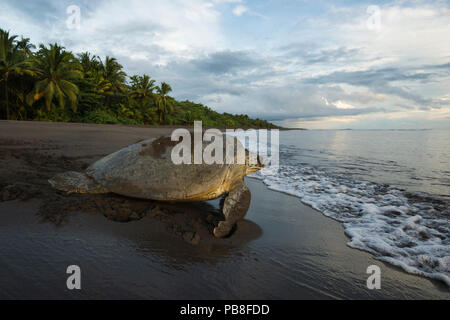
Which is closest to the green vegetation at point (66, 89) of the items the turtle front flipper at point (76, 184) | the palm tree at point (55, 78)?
the palm tree at point (55, 78)

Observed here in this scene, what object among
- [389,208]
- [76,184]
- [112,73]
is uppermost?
[112,73]

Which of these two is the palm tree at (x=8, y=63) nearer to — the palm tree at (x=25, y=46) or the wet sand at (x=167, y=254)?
the palm tree at (x=25, y=46)

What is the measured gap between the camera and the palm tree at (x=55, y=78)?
1817 centimetres

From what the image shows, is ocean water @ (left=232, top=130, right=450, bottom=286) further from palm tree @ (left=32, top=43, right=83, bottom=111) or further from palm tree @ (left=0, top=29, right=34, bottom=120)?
palm tree @ (left=0, top=29, right=34, bottom=120)

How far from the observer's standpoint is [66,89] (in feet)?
64.4

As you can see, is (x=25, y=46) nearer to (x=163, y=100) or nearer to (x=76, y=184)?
(x=163, y=100)

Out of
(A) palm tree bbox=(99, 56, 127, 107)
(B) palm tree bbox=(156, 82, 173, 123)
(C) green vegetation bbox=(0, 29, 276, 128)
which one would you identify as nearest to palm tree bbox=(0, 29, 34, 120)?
Answer: (C) green vegetation bbox=(0, 29, 276, 128)

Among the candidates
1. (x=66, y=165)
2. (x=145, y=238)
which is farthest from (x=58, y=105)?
(x=145, y=238)

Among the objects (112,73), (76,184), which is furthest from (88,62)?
(76,184)

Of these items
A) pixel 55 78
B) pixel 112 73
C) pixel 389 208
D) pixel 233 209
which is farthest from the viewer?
pixel 112 73

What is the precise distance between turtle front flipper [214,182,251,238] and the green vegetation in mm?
21607

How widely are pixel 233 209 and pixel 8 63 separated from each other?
23.9 m

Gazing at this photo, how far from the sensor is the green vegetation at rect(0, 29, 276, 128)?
18.1m

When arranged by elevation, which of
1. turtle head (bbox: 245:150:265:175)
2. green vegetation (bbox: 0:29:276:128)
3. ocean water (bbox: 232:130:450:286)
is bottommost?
ocean water (bbox: 232:130:450:286)
